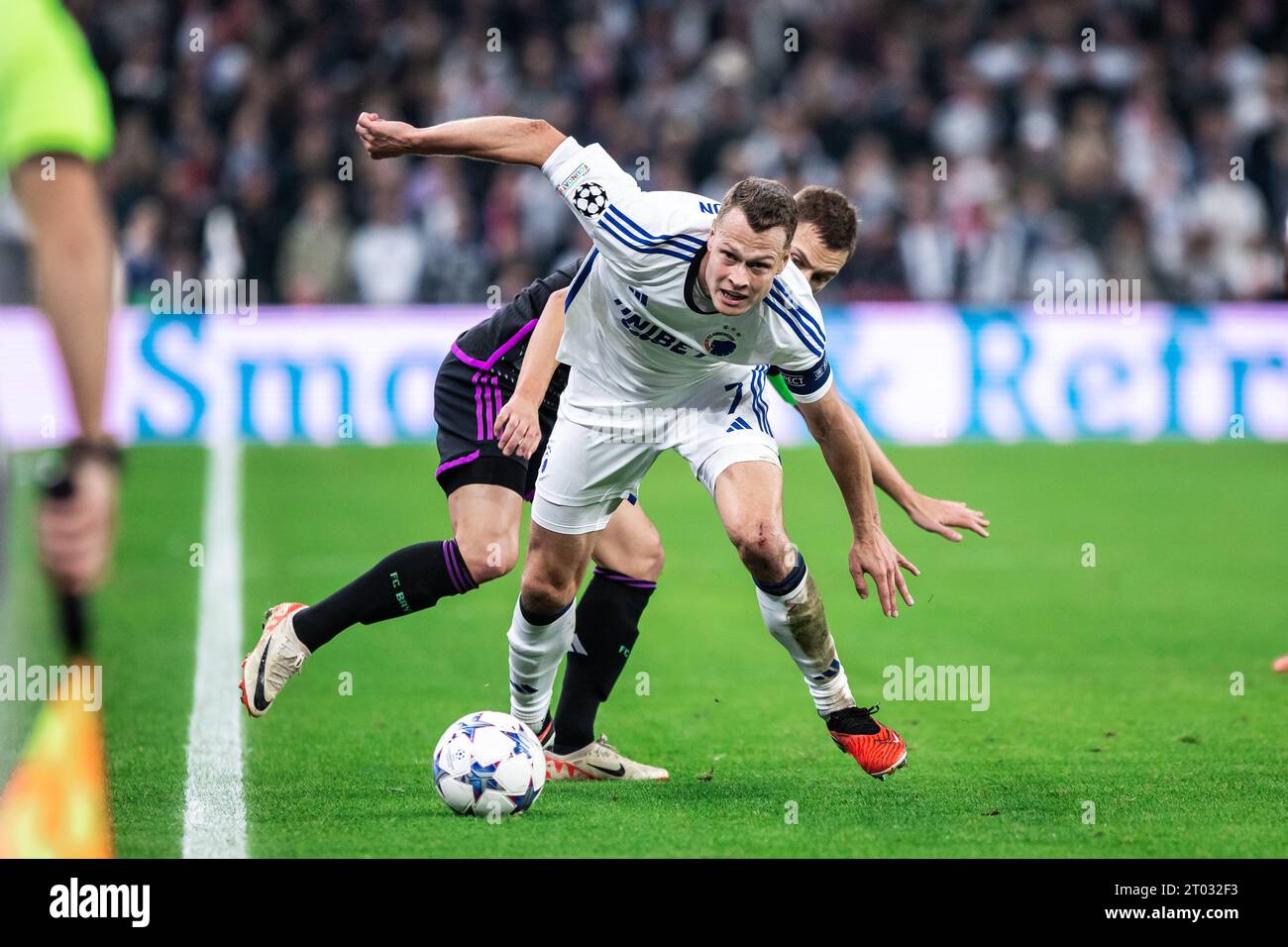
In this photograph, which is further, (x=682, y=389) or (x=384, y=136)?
(x=682, y=389)

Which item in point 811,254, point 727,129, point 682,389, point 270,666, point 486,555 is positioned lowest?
point 270,666

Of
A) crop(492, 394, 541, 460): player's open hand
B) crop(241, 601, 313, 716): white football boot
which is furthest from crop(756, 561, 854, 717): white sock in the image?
crop(241, 601, 313, 716): white football boot

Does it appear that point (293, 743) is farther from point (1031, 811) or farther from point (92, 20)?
point (92, 20)

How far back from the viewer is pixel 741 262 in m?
5.12

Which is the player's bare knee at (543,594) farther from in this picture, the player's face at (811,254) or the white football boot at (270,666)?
the player's face at (811,254)

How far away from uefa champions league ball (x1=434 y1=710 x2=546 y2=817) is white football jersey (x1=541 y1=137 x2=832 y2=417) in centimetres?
131

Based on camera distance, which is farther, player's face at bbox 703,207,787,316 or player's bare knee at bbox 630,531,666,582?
player's bare knee at bbox 630,531,666,582

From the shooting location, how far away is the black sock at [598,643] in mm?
6047

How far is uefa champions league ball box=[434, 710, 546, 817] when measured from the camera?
5.13 metres

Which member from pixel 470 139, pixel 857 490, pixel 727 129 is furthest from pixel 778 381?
pixel 727 129

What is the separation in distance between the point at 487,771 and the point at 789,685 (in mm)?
2724

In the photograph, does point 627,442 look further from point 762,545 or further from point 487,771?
point 487,771

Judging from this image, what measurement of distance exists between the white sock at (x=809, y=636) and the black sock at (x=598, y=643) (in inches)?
24.6

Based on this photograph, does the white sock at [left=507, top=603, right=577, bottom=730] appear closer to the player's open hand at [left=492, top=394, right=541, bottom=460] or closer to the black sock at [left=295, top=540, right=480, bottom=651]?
the black sock at [left=295, top=540, right=480, bottom=651]
